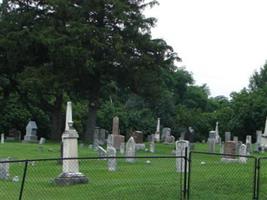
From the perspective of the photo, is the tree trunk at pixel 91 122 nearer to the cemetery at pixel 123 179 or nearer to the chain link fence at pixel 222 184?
the cemetery at pixel 123 179

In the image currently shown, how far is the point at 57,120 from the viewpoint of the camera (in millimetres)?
48781

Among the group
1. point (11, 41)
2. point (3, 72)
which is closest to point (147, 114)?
point (3, 72)

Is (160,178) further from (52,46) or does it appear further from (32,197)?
(52,46)

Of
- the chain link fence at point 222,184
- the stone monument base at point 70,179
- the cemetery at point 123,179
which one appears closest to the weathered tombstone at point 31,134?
the cemetery at point 123,179

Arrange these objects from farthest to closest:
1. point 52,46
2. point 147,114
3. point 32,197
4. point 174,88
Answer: point 174,88
point 147,114
point 52,46
point 32,197

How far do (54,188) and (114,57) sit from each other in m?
27.5

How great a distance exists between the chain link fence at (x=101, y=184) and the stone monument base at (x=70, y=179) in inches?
5.7

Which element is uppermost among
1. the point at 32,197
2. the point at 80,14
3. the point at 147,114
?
the point at 80,14

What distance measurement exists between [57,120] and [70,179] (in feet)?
105

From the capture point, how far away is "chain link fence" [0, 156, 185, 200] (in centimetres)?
1473

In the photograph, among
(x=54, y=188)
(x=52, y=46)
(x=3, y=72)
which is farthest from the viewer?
(x=3, y=72)

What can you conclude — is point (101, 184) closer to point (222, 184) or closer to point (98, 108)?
point (222, 184)

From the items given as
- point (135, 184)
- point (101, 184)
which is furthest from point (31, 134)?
point (135, 184)

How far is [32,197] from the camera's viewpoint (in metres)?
14.2
